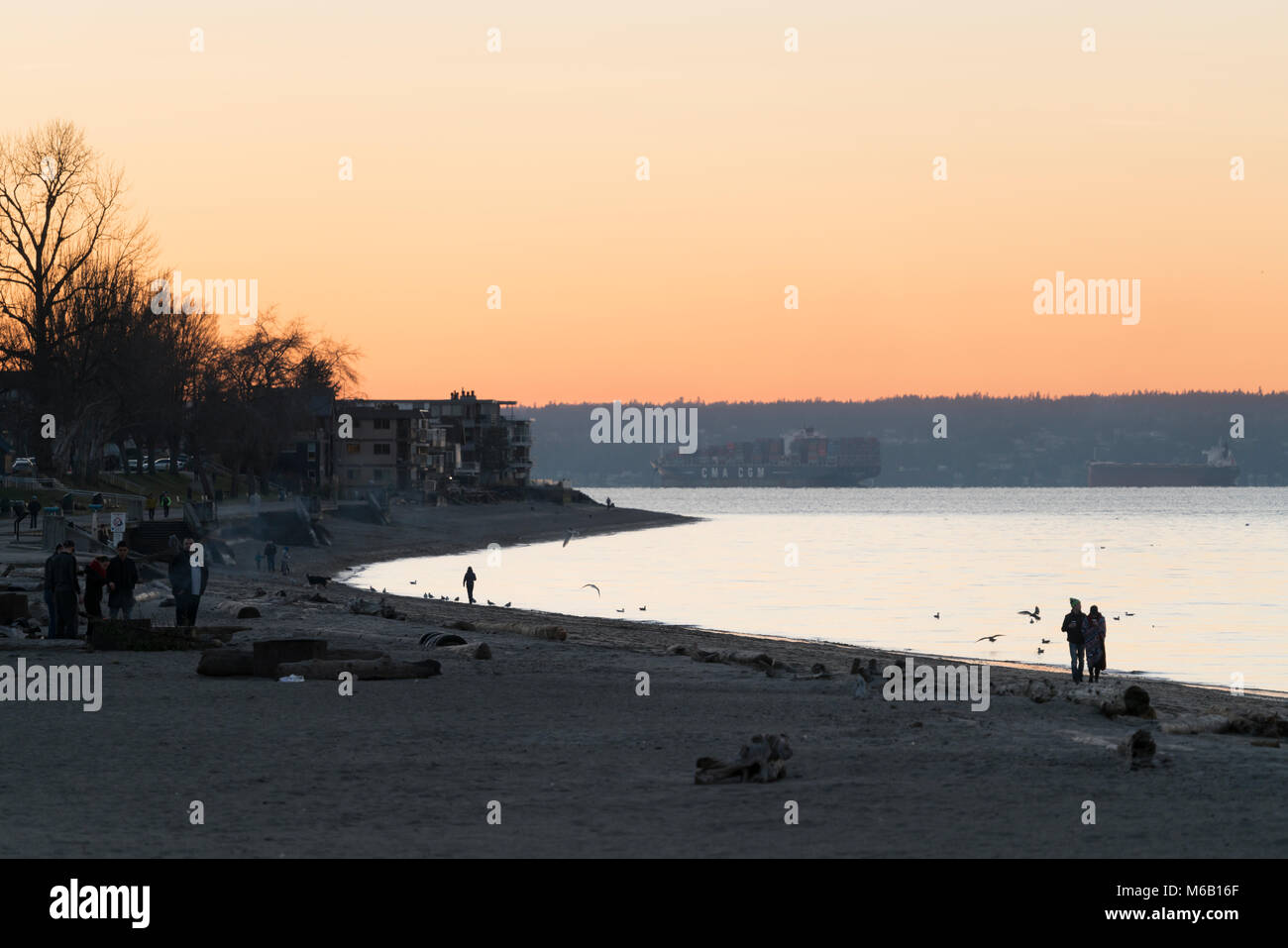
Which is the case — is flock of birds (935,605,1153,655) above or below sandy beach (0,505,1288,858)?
below

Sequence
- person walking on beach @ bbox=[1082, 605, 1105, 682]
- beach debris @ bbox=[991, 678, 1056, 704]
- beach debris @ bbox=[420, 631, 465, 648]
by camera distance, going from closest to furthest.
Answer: beach debris @ bbox=[991, 678, 1056, 704]
person walking on beach @ bbox=[1082, 605, 1105, 682]
beach debris @ bbox=[420, 631, 465, 648]

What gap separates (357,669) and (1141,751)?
1274 centimetres

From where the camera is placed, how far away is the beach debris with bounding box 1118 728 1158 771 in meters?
15.4

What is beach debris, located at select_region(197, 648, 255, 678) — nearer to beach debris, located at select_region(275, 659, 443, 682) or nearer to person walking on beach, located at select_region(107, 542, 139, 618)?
beach debris, located at select_region(275, 659, 443, 682)

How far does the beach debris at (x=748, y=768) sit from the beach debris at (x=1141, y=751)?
3720 mm

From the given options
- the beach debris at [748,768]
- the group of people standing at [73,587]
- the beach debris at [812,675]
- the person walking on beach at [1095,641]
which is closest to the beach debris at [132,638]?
the group of people standing at [73,587]

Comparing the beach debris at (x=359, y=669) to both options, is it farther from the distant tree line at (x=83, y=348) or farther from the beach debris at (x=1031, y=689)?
the distant tree line at (x=83, y=348)

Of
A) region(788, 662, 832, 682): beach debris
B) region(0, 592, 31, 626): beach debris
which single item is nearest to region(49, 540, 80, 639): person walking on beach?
region(0, 592, 31, 626): beach debris

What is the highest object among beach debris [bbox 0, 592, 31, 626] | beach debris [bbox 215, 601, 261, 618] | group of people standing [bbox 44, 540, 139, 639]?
group of people standing [bbox 44, 540, 139, 639]

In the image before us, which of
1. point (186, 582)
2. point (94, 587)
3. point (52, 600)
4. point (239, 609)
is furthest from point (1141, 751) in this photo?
point (239, 609)

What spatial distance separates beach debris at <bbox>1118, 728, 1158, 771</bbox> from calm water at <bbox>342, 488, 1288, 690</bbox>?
23.0 metres

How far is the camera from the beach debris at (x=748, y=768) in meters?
15.0
